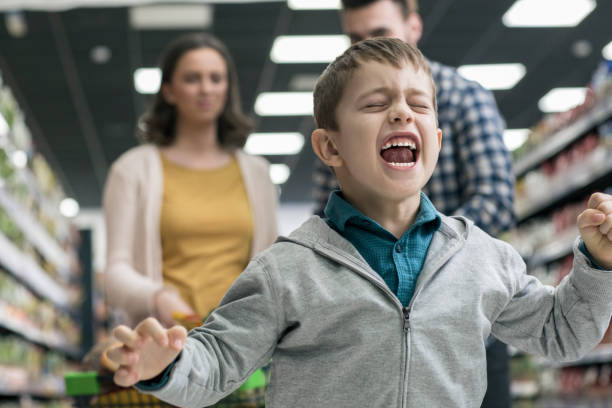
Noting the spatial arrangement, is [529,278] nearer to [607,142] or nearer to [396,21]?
[396,21]

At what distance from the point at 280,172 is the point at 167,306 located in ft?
41.2

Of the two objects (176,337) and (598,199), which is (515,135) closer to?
(598,199)

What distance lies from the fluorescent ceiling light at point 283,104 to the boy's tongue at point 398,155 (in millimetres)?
9198

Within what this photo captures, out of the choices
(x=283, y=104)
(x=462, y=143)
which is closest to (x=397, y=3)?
(x=462, y=143)

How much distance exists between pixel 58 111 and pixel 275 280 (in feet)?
32.4

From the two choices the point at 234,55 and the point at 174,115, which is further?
the point at 234,55

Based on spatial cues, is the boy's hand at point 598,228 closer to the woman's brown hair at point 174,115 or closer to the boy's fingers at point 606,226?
the boy's fingers at point 606,226

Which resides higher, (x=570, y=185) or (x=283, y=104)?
(x=283, y=104)

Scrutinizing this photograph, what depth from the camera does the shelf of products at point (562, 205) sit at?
555 cm

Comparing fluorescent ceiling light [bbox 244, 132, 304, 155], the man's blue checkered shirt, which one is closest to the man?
the man's blue checkered shirt

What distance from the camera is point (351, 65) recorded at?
1420mm

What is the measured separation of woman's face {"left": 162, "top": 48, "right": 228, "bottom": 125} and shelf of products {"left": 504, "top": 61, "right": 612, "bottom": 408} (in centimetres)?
344

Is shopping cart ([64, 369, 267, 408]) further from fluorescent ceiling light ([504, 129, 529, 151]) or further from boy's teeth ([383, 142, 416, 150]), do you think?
fluorescent ceiling light ([504, 129, 529, 151])

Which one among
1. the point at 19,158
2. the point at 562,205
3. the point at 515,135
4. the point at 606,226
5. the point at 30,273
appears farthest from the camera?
the point at 515,135
